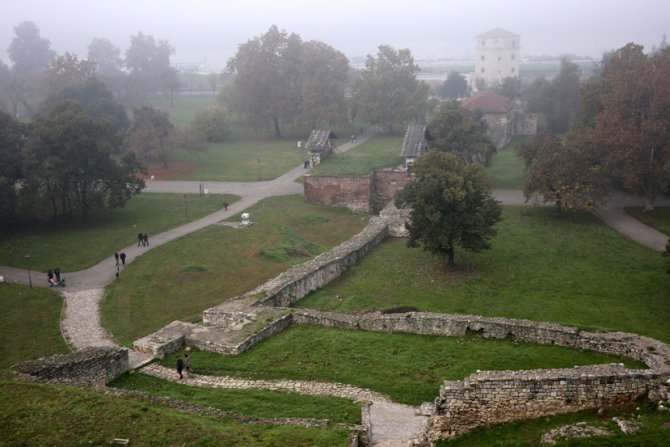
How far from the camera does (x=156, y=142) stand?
176 ft

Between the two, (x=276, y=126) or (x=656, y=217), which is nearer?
(x=656, y=217)

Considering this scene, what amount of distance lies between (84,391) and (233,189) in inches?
1316

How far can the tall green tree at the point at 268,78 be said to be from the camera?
66.4 meters

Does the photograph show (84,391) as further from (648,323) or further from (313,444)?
(648,323)

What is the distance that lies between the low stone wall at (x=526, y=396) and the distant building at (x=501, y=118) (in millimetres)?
50740

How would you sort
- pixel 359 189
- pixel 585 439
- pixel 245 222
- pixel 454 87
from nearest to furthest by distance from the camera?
pixel 585 439
pixel 245 222
pixel 359 189
pixel 454 87

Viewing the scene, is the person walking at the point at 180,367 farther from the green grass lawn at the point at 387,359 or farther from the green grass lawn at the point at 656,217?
the green grass lawn at the point at 656,217

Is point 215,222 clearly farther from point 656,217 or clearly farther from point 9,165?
point 656,217

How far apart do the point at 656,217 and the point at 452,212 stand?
16.1 metres

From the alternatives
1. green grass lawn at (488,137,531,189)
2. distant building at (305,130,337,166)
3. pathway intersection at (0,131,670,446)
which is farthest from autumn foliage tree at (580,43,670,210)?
distant building at (305,130,337,166)

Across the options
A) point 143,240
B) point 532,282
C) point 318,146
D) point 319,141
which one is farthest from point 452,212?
point 319,141

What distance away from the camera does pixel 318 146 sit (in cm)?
5297

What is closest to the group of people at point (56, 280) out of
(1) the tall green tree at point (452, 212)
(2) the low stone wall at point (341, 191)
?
(1) the tall green tree at point (452, 212)

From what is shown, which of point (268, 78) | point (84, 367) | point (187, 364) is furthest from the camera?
point (268, 78)
